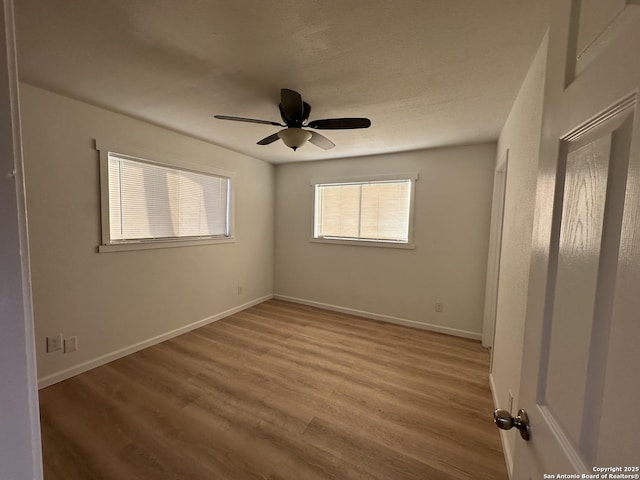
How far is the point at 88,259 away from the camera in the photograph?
236 centimetres

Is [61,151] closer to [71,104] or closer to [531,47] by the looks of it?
[71,104]

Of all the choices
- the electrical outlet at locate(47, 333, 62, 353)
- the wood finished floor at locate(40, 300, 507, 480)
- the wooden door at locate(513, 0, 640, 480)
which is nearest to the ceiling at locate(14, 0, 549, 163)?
the wooden door at locate(513, 0, 640, 480)

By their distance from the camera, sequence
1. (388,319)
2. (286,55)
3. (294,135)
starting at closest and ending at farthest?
(286,55), (294,135), (388,319)

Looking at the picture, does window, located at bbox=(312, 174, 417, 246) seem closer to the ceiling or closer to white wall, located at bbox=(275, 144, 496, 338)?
white wall, located at bbox=(275, 144, 496, 338)

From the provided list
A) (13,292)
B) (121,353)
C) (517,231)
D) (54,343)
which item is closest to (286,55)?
(13,292)

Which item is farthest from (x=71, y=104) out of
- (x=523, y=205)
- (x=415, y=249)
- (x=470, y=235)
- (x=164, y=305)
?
(x=470, y=235)

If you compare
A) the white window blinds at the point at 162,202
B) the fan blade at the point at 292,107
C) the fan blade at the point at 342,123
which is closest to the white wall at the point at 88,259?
the white window blinds at the point at 162,202

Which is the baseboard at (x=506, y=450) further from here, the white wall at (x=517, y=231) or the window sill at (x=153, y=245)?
the window sill at (x=153, y=245)

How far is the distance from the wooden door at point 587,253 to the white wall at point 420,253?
2.68 m

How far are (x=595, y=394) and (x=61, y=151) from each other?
10.5ft

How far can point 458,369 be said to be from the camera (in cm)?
253

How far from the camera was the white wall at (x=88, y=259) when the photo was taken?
6.78 ft

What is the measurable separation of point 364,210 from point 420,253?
38.2 inches

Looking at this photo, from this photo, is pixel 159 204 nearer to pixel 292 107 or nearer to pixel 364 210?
pixel 292 107
